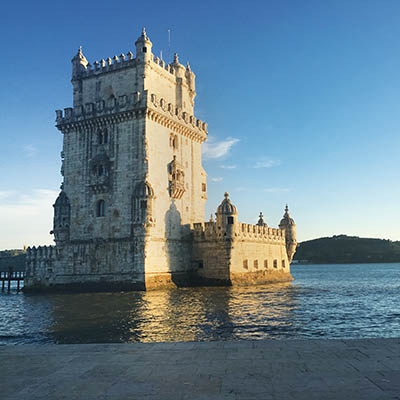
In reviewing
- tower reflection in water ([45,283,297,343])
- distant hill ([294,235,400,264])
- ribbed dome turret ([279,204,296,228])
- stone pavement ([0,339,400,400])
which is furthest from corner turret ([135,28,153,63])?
distant hill ([294,235,400,264])

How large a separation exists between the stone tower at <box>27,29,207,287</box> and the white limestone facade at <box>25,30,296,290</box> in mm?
103

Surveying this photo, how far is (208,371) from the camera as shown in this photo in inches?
353

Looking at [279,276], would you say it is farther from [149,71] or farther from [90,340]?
[90,340]

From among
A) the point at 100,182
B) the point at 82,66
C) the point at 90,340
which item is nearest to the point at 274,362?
the point at 90,340

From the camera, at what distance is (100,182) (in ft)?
148

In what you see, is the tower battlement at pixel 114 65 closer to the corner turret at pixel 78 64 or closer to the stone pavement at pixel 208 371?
the corner turret at pixel 78 64

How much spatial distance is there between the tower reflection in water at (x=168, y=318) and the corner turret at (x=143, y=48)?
23.7 m

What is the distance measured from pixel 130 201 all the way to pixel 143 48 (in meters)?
15.7

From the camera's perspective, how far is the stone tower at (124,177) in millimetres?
42781

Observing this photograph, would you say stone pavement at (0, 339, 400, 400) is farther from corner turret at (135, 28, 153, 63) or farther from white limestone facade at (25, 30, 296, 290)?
corner turret at (135, 28, 153, 63)

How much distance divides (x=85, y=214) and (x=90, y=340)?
95.0ft

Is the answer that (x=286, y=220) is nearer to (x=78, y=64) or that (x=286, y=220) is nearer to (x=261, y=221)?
(x=261, y=221)

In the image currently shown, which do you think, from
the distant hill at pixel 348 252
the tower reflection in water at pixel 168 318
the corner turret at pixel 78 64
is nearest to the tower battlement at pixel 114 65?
the corner turret at pixel 78 64

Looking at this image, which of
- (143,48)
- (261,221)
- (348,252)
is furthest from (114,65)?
(348,252)
